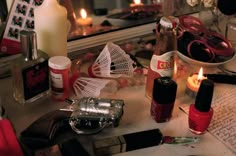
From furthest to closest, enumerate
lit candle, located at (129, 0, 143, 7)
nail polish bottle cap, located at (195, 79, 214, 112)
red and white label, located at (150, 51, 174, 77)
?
lit candle, located at (129, 0, 143, 7) → red and white label, located at (150, 51, 174, 77) → nail polish bottle cap, located at (195, 79, 214, 112)

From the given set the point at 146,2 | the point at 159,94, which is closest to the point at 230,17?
the point at 146,2

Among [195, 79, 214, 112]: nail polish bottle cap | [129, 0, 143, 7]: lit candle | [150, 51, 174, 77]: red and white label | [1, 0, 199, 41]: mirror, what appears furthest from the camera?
[129, 0, 143, 7]: lit candle

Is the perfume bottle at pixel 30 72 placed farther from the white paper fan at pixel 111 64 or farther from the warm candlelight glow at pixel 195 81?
the warm candlelight glow at pixel 195 81

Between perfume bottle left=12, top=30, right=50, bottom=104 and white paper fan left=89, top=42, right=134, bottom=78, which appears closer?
perfume bottle left=12, top=30, right=50, bottom=104

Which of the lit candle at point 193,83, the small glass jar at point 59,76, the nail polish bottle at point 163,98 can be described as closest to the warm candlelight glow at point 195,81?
the lit candle at point 193,83

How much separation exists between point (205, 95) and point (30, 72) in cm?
34

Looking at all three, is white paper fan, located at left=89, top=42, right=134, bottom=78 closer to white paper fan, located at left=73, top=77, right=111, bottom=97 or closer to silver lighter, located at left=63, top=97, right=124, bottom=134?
white paper fan, located at left=73, top=77, right=111, bottom=97

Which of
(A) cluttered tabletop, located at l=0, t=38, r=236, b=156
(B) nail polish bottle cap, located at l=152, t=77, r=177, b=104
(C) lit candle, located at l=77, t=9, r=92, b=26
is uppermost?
(C) lit candle, located at l=77, t=9, r=92, b=26

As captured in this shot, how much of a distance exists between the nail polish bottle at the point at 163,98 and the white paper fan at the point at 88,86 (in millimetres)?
134

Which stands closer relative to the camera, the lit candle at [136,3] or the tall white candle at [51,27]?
the tall white candle at [51,27]

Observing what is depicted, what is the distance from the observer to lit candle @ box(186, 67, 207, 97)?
79 cm

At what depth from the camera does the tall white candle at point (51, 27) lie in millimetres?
741

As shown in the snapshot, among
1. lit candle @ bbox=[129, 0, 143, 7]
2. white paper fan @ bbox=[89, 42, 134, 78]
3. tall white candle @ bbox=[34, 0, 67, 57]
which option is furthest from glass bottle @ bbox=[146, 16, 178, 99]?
lit candle @ bbox=[129, 0, 143, 7]

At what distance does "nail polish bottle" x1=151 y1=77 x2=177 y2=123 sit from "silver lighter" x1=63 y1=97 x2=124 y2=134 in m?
0.08
